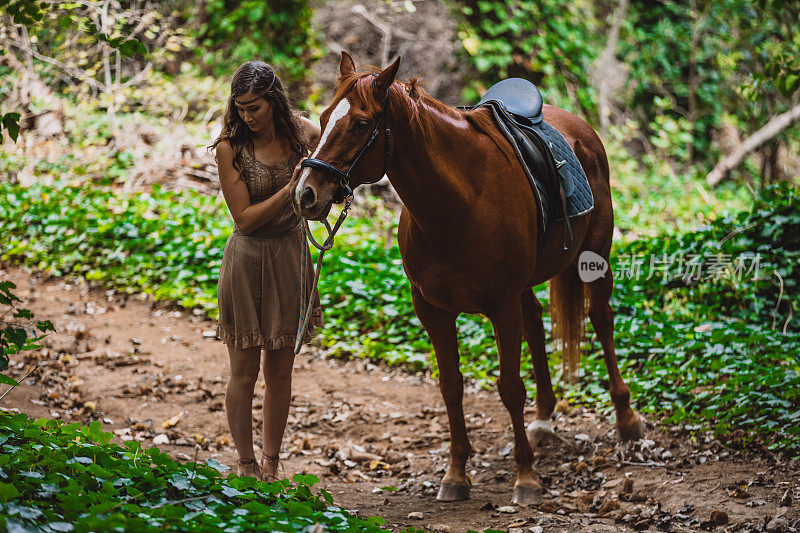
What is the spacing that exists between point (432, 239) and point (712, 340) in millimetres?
2643

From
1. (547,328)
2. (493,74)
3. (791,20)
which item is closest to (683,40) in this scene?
(791,20)

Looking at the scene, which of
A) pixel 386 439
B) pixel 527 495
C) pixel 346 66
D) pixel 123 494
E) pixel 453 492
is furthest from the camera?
pixel 386 439

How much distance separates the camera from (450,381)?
3.65m

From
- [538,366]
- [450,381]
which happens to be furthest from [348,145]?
[538,366]

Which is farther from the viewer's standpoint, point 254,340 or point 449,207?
point 254,340

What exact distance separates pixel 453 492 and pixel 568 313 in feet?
4.86

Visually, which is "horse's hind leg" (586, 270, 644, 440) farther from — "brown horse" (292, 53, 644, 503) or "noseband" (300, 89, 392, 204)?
"noseband" (300, 89, 392, 204)

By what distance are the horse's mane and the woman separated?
484mm

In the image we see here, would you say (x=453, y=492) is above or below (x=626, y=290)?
below

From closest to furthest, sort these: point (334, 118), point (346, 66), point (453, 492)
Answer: point (334, 118) < point (346, 66) < point (453, 492)

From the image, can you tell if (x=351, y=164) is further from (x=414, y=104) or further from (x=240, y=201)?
(x=240, y=201)

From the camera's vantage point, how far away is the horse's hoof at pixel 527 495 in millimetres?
3447

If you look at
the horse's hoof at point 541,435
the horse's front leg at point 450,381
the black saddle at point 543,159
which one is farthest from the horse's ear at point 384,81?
the horse's hoof at point 541,435

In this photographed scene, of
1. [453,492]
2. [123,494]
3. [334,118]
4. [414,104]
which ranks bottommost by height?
[453,492]
